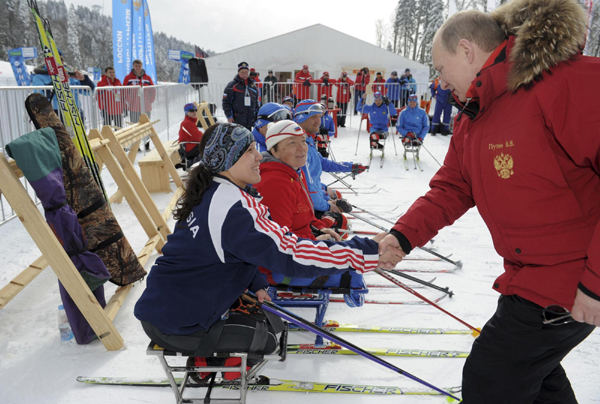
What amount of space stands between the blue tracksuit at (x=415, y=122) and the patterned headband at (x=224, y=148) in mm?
8114

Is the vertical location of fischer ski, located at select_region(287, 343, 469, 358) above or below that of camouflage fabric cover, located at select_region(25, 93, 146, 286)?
below

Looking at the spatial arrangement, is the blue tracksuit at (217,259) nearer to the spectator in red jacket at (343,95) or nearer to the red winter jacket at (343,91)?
the spectator in red jacket at (343,95)

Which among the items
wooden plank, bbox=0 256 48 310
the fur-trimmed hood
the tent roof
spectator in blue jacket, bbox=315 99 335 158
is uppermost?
the tent roof

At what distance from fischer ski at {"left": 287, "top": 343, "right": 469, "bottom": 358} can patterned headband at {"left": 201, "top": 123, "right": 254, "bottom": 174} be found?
53.9 inches

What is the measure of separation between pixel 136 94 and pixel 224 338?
973cm

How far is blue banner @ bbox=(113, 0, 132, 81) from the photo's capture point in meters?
16.3

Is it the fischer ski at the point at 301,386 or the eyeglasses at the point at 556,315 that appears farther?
the fischer ski at the point at 301,386

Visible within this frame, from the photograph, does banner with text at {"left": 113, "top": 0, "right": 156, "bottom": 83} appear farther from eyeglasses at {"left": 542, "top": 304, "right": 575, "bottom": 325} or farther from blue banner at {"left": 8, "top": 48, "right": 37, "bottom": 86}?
eyeglasses at {"left": 542, "top": 304, "right": 575, "bottom": 325}

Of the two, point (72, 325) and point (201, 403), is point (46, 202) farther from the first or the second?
point (201, 403)

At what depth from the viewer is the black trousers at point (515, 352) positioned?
4.50ft

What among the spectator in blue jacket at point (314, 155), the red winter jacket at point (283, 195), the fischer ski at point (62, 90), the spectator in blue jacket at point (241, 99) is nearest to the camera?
the red winter jacket at point (283, 195)

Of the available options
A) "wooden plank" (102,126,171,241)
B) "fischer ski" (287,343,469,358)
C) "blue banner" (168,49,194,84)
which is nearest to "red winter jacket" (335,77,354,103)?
"blue banner" (168,49,194,84)

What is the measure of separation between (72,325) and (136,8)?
17548 millimetres

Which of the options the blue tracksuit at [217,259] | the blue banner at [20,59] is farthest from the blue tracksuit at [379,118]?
the blue banner at [20,59]
